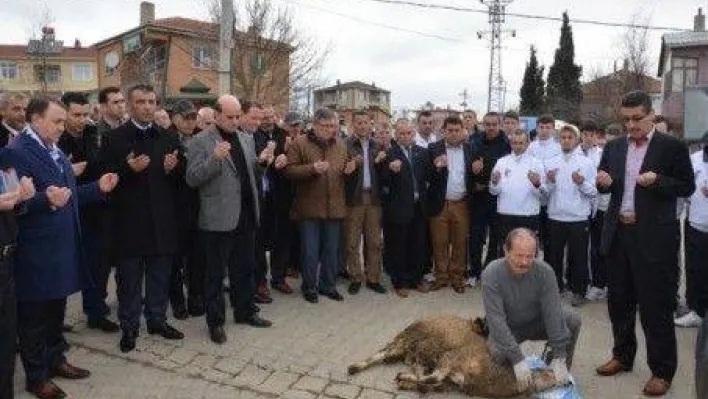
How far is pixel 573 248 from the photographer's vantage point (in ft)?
24.2

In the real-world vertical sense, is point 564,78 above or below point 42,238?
above

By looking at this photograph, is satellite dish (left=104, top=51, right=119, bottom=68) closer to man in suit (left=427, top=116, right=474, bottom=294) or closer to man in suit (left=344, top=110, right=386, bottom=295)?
man in suit (left=344, top=110, right=386, bottom=295)

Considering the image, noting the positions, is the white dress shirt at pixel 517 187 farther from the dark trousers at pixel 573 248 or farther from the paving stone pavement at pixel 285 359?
the paving stone pavement at pixel 285 359

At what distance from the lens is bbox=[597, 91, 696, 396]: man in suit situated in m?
4.87

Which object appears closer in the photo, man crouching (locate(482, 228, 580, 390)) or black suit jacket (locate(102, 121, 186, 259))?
man crouching (locate(482, 228, 580, 390))

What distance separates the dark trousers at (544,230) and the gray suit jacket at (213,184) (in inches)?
145

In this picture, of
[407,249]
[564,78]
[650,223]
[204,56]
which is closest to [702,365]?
[650,223]

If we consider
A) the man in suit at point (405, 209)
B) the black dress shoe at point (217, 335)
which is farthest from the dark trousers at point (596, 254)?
the black dress shoe at point (217, 335)

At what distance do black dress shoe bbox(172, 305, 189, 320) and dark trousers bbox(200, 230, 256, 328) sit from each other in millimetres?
581

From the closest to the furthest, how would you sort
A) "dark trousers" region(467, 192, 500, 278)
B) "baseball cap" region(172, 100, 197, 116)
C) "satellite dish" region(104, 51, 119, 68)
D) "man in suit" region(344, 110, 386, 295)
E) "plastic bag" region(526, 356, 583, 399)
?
1. "plastic bag" region(526, 356, 583, 399)
2. "baseball cap" region(172, 100, 197, 116)
3. "man in suit" region(344, 110, 386, 295)
4. "dark trousers" region(467, 192, 500, 278)
5. "satellite dish" region(104, 51, 119, 68)

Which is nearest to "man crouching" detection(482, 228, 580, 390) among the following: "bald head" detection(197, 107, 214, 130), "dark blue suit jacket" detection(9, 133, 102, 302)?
"dark blue suit jacket" detection(9, 133, 102, 302)

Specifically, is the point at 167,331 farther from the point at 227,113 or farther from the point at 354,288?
the point at 354,288

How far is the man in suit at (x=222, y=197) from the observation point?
565 cm

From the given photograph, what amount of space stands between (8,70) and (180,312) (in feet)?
220
